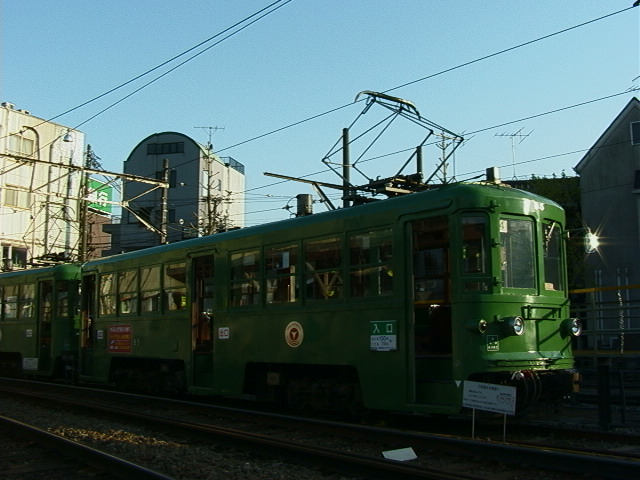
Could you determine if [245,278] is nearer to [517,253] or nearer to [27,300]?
[517,253]

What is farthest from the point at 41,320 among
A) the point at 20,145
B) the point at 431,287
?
the point at 20,145

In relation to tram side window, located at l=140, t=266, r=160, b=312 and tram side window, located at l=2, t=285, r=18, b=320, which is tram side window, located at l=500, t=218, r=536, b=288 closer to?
tram side window, located at l=140, t=266, r=160, b=312

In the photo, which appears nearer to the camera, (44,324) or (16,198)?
(44,324)

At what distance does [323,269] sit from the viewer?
10367 mm

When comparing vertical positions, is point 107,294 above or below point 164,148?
below

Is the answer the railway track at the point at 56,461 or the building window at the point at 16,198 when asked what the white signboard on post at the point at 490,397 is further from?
the building window at the point at 16,198

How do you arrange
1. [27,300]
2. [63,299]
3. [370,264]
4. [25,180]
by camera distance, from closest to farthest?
[370,264]
[63,299]
[27,300]
[25,180]

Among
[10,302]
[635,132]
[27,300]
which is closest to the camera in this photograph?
[27,300]

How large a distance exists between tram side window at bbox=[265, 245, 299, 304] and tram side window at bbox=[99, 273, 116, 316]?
5.34 m

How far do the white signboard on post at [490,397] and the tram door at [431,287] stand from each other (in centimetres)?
106

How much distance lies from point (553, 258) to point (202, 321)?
6.27 m

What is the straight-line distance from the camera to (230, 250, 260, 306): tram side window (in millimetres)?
11555

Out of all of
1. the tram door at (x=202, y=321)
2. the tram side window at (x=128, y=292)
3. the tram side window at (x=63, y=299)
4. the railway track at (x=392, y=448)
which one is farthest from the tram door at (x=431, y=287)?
the tram side window at (x=63, y=299)

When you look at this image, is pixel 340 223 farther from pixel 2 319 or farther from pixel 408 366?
pixel 2 319
